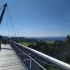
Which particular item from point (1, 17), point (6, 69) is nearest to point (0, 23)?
point (1, 17)

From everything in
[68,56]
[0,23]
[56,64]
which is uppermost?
[0,23]

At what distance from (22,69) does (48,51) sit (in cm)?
8105

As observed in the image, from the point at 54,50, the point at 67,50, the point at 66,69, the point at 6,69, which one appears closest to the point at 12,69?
the point at 6,69

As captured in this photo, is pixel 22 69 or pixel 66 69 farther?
pixel 22 69

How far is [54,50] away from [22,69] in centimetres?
9028

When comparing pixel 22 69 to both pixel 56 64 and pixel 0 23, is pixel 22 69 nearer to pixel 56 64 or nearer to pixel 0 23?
Answer: pixel 56 64

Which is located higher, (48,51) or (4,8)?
(4,8)

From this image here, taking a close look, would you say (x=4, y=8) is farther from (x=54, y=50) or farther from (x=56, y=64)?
(x=54, y=50)

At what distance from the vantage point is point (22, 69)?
6379 millimetres

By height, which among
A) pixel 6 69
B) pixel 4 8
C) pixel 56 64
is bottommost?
pixel 6 69

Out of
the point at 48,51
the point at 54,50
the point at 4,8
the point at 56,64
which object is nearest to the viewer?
the point at 56,64

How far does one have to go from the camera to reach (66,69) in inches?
77.9

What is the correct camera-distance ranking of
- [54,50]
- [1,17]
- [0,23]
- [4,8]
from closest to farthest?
1. [0,23]
2. [1,17]
3. [4,8]
4. [54,50]

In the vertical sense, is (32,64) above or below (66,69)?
below
